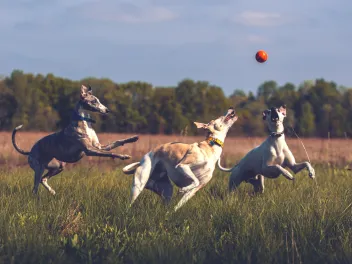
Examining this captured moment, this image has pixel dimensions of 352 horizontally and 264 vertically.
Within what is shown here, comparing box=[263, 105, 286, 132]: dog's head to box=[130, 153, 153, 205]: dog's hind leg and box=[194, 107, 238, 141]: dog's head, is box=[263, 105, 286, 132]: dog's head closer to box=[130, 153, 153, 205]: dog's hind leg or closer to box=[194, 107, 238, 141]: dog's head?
box=[194, 107, 238, 141]: dog's head

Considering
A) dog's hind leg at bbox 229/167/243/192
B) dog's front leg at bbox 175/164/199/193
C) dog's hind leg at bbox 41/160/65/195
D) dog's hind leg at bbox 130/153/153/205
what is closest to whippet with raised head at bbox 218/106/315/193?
dog's hind leg at bbox 229/167/243/192

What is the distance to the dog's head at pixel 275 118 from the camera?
8.36 meters

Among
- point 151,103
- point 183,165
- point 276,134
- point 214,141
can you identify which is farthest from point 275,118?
point 151,103

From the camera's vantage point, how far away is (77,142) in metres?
8.42

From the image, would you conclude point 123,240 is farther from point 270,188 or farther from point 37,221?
point 270,188

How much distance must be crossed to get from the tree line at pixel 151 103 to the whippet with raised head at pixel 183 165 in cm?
2096

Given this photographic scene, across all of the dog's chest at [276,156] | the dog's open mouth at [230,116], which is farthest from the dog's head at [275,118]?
the dog's open mouth at [230,116]

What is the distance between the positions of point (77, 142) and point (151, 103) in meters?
26.9

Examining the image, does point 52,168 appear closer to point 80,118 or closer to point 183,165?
point 80,118

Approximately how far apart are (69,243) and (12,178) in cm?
477

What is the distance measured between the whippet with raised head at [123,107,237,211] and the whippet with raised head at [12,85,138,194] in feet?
2.12

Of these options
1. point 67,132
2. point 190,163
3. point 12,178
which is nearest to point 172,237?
point 190,163

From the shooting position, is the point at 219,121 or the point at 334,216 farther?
the point at 219,121

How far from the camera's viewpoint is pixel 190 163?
24.4 feet
